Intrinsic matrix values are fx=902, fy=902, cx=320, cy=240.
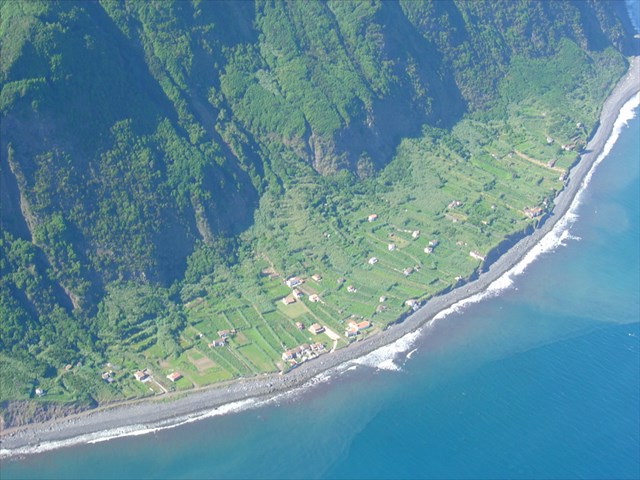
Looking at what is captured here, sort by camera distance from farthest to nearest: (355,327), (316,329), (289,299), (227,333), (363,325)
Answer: (289,299)
(363,325)
(355,327)
(316,329)
(227,333)

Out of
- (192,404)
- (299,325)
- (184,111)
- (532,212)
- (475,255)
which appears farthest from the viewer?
(532,212)

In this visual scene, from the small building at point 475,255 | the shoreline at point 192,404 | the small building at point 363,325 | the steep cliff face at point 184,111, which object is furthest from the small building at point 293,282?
the small building at point 475,255

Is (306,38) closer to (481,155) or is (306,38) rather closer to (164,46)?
(164,46)

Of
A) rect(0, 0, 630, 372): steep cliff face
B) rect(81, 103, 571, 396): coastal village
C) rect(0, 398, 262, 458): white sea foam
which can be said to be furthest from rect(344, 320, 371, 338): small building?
rect(0, 0, 630, 372): steep cliff face

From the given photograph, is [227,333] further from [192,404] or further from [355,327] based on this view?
[355,327]

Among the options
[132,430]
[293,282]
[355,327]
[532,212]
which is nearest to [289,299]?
[293,282]

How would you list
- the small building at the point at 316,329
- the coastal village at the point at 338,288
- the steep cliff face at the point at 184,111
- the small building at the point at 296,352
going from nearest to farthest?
the coastal village at the point at 338,288 < the small building at the point at 296,352 < the steep cliff face at the point at 184,111 < the small building at the point at 316,329

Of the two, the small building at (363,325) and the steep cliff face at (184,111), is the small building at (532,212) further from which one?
the small building at (363,325)
